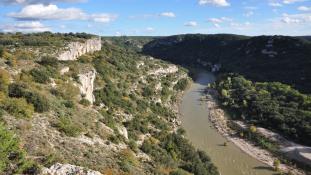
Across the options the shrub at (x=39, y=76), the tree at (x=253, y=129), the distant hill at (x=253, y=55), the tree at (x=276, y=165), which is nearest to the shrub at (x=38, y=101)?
the shrub at (x=39, y=76)

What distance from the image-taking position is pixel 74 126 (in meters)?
26.7

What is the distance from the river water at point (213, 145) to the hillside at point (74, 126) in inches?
135

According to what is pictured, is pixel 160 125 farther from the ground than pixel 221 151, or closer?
farther from the ground

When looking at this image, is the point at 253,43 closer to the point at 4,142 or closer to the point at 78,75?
the point at 78,75

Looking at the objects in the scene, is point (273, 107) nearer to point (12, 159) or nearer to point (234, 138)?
point (234, 138)

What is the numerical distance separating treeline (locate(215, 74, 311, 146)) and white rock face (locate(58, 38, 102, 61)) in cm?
3194

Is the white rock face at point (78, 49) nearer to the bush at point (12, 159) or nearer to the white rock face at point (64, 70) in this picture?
the white rock face at point (64, 70)

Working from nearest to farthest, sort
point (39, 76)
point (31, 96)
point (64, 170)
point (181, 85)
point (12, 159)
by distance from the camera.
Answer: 1. point (12, 159)
2. point (64, 170)
3. point (31, 96)
4. point (39, 76)
5. point (181, 85)

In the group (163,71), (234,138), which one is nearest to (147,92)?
(234,138)

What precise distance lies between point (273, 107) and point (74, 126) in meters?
47.3

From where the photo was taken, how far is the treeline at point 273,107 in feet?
173

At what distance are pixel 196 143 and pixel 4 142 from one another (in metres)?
36.9

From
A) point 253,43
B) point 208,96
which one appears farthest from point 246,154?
point 253,43

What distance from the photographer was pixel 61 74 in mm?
40312
